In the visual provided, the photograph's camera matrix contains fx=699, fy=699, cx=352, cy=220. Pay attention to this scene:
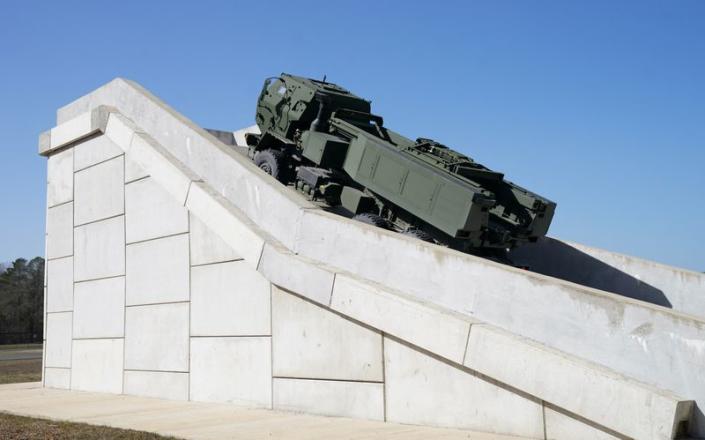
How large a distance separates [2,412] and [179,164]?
438 centimetres

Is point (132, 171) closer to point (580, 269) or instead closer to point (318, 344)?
point (318, 344)

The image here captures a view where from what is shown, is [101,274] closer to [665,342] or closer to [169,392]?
[169,392]

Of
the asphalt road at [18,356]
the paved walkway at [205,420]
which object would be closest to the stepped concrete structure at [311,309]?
the paved walkway at [205,420]

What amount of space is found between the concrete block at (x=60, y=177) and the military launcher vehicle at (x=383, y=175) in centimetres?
365

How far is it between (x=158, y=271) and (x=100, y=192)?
257cm

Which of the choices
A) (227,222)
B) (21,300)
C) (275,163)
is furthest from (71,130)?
(21,300)

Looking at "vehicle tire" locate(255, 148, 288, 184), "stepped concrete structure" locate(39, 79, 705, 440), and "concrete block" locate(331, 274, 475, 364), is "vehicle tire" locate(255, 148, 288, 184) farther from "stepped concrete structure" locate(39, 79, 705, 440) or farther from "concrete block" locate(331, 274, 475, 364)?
"concrete block" locate(331, 274, 475, 364)

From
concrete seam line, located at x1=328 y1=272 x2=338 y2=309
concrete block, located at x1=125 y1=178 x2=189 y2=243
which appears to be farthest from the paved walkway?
concrete block, located at x1=125 y1=178 x2=189 y2=243

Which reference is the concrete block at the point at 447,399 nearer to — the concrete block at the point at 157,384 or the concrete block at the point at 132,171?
the concrete block at the point at 157,384

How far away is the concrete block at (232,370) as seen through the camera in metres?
8.91

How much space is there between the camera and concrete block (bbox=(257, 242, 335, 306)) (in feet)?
26.5

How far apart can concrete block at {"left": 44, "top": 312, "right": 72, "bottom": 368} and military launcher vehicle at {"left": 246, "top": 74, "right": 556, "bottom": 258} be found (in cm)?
468

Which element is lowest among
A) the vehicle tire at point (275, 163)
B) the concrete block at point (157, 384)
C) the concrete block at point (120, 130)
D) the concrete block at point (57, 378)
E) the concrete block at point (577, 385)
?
the concrete block at point (57, 378)

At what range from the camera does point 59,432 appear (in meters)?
7.40
